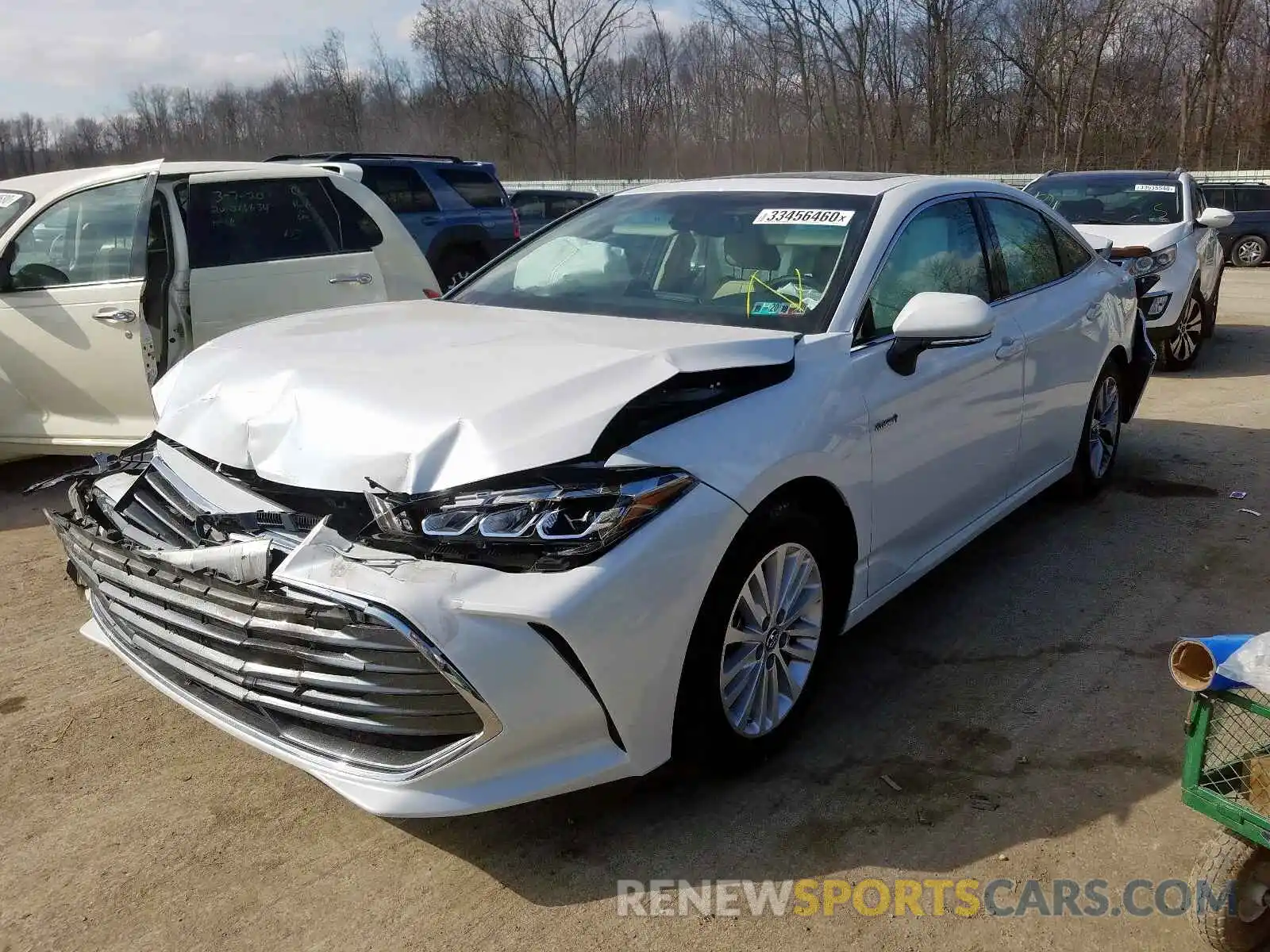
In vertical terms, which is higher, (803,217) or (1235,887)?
(803,217)

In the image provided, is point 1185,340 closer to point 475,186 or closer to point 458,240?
point 458,240

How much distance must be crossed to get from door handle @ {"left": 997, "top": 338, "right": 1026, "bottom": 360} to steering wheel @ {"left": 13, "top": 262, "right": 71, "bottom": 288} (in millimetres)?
4865

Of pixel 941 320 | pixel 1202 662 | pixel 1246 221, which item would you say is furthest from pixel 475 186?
pixel 1246 221

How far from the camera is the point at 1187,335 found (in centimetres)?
895

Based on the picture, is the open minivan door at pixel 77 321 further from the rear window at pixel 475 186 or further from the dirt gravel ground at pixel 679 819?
the rear window at pixel 475 186

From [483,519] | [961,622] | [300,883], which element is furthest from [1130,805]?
[300,883]

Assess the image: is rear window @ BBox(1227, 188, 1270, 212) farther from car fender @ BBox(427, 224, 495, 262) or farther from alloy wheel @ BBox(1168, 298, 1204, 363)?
car fender @ BBox(427, 224, 495, 262)

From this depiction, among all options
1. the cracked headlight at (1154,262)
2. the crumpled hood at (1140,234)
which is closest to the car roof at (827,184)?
the cracked headlight at (1154,262)

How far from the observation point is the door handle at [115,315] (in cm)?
535

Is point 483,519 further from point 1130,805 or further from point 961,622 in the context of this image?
point 961,622

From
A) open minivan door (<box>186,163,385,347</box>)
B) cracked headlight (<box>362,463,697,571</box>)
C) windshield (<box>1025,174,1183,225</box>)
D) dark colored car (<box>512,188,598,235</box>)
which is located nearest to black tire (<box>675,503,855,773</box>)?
cracked headlight (<box>362,463,697,571</box>)

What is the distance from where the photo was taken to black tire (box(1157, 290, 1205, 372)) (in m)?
8.85

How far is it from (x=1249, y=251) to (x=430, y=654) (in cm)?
2212

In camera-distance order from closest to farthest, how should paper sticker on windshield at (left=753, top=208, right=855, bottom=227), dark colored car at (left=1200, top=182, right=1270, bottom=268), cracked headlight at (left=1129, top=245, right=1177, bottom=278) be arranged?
paper sticker on windshield at (left=753, top=208, right=855, bottom=227)
cracked headlight at (left=1129, top=245, right=1177, bottom=278)
dark colored car at (left=1200, top=182, right=1270, bottom=268)
